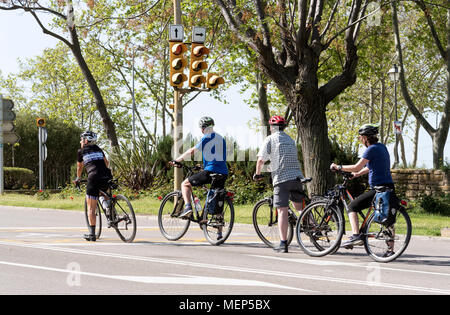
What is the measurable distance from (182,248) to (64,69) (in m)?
42.8

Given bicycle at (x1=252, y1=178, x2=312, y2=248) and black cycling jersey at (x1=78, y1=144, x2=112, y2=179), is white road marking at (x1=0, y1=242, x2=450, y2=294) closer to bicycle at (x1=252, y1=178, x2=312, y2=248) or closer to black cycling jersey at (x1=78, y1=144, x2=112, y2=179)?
black cycling jersey at (x1=78, y1=144, x2=112, y2=179)

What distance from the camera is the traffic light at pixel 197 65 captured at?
48.1 feet

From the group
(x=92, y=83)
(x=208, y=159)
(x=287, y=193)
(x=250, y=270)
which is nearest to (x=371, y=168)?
(x=287, y=193)

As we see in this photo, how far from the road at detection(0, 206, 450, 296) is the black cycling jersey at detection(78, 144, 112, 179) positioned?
3.78 ft

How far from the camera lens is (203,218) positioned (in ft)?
33.7

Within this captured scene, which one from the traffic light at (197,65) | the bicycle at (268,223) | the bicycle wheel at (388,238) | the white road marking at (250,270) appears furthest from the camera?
the traffic light at (197,65)

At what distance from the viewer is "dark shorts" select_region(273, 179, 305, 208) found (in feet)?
30.4

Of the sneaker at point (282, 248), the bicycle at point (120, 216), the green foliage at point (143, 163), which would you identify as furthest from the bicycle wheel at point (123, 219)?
the green foliage at point (143, 163)

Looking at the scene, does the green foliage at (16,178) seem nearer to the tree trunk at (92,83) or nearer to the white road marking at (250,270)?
the tree trunk at (92,83)

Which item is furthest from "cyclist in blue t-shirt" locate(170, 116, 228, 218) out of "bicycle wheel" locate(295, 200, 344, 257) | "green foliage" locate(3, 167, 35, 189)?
"green foliage" locate(3, 167, 35, 189)

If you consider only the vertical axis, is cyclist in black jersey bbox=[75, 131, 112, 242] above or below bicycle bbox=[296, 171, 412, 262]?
above

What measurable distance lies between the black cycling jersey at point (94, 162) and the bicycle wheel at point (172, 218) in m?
1.12
